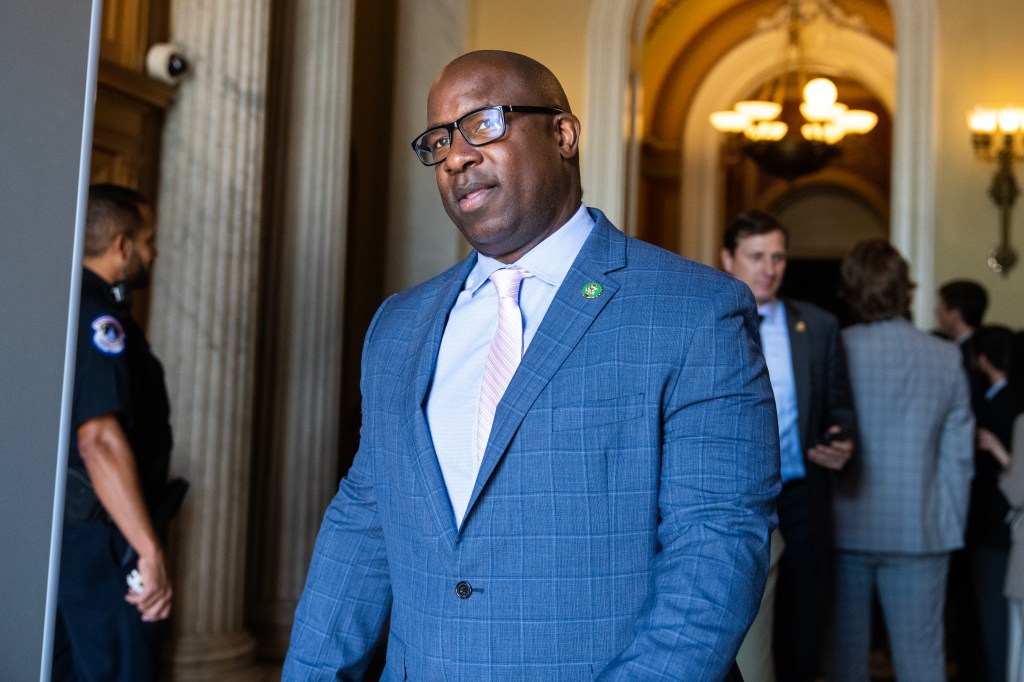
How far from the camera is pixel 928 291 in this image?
7.00 metres

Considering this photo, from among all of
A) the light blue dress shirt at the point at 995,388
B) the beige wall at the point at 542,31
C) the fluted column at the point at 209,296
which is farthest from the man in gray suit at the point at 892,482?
the beige wall at the point at 542,31

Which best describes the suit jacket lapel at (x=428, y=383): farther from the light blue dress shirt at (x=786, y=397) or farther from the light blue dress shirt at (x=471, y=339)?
the light blue dress shirt at (x=786, y=397)

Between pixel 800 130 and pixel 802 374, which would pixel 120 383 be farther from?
pixel 800 130

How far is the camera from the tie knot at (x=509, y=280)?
1712mm

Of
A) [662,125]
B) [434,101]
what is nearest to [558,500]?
[434,101]

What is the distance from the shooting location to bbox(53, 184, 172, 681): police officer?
2904 mm

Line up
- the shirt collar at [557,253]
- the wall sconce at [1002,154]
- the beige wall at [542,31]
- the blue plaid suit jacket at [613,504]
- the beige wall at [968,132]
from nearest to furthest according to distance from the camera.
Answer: the blue plaid suit jacket at [613,504], the shirt collar at [557,253], the wall sconce at [1002,154], the beige wall at [968,132], the beige wall at [542,31]

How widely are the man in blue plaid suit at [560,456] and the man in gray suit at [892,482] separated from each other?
8.50 feet

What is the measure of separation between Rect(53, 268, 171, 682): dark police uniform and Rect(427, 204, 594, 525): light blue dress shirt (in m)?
1.44

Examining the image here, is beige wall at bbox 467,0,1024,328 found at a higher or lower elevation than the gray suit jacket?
higher

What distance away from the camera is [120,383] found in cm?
293

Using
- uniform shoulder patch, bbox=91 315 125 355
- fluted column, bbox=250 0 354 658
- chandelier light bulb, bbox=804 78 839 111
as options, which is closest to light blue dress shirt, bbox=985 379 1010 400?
fluted column, bbox=250 0 354 658

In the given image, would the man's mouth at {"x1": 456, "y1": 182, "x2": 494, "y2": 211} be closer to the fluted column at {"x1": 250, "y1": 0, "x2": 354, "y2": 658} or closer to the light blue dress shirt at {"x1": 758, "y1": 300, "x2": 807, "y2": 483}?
the light blue dress shirt at {"x1": 758, "y1": 300, "x2": 807, "y2": 483}

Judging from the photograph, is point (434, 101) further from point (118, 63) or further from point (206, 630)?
point (206, 630)
